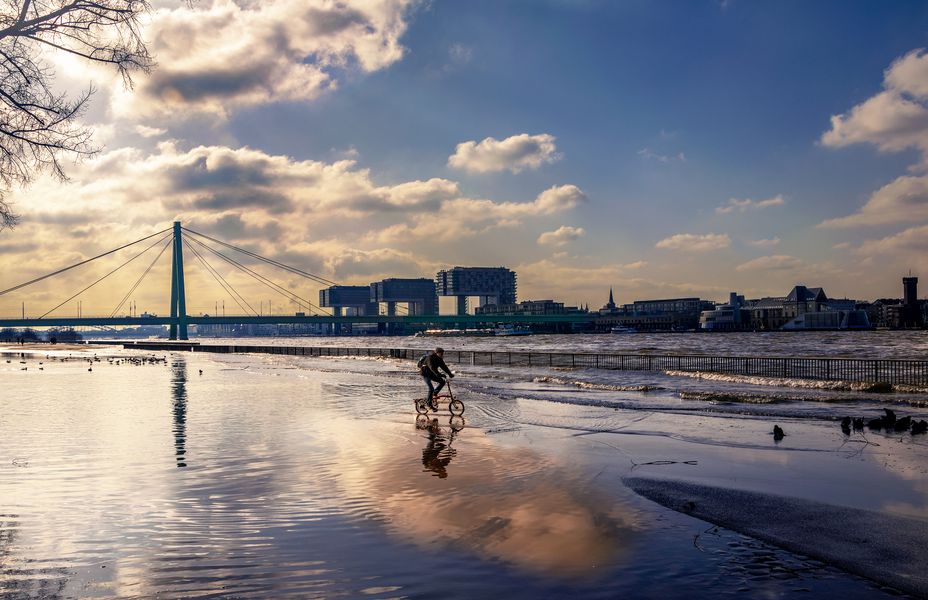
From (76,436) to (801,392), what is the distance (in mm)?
27954

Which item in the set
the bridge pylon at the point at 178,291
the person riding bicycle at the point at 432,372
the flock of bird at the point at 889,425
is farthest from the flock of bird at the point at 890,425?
the bridge pylon at the point at 178,291

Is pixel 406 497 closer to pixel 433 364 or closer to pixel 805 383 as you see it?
pixel 433 364

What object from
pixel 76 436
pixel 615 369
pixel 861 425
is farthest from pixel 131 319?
pixel 861 425

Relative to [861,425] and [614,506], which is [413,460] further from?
[861,425]

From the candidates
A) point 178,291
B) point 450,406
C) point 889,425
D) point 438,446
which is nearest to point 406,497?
point 438,446

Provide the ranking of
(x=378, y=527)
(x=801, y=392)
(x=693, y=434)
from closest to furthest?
(x=378, y=527)
(x=693, y=434)
(x=801, y=392)

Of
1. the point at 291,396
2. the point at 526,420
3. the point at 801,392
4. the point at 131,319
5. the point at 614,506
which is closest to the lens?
the point at 614,506

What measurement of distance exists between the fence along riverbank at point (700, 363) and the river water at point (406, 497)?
39.5 feet

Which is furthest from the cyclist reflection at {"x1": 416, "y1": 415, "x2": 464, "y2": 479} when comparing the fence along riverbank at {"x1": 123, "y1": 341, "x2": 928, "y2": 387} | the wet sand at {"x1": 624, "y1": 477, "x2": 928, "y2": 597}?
the fence along riverbank at {"x1": 123, "y1": 341, "x2": 928, "y2": 387}

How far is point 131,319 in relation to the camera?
128 m

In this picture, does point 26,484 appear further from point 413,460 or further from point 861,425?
point 861,425

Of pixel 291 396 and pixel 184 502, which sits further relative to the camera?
pixel 291 396

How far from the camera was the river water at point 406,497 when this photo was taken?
258 inches

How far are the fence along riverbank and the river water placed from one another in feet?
39.5
